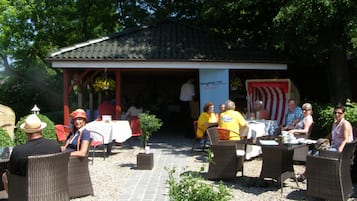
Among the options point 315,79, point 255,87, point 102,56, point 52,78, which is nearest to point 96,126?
point 102,56

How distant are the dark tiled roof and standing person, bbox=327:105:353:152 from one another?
19.6 ft

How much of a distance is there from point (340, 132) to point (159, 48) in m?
7.57

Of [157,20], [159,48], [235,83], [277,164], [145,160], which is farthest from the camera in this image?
A: [157,20]

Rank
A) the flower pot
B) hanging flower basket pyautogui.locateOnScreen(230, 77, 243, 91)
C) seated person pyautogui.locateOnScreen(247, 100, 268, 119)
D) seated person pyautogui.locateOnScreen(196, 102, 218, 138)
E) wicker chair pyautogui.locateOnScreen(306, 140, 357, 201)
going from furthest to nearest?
hanging flower basket pyautogui.locateOnScreen(230, 77, 243, 91) < seated person pyautogui.locateOnScreen(247, 100, 268, 119) < seated person pyautogui.locateOnScreen(196, 102, 218, 138) < the flower pot < wicker chair pyautogui.locateOnScreen(306, 140, 357, 201)

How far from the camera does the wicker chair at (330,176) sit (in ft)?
18.0

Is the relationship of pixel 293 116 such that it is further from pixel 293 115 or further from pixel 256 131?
pixel 256 131

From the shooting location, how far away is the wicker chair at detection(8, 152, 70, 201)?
4688 millimetres

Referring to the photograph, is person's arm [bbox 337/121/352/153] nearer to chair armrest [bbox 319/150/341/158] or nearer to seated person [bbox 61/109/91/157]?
chair armrest [bbox 319/150/341/158]

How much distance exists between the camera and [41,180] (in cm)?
476

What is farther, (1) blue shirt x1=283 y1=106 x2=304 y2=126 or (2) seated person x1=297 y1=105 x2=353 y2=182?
(1) blue shirt x1=283 y1=106 x2=304 y2=126

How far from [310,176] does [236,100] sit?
7.60 meters

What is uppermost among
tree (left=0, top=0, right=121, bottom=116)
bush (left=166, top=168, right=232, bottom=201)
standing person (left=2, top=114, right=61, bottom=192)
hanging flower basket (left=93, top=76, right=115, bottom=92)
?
tree (left=0, top=0, right=121, bottom=116)

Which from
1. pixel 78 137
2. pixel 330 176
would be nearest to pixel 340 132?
pixel 330 176

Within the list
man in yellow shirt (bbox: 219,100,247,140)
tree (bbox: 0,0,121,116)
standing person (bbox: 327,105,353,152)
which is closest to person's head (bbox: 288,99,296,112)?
man in yellow shirt (bbox: 219,100,247,140)
